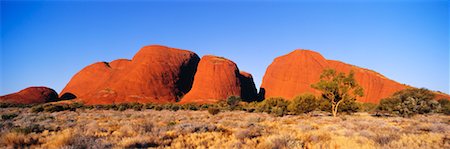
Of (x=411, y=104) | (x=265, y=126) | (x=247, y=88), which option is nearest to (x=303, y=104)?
(x=411, y=104)

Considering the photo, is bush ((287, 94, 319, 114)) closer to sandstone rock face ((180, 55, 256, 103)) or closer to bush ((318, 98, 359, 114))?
bush ((318, 98, 359, 114))

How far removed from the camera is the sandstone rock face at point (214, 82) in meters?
58.4

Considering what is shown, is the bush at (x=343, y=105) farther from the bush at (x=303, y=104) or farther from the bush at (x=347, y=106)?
the bush at (x=303, y=104)

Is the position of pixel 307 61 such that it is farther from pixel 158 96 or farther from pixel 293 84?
pixel 158 96

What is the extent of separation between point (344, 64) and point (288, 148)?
6572 centimetres

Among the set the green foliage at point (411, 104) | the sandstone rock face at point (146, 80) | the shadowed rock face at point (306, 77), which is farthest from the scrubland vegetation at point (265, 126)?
the sandstone rock face at point (146, 80)

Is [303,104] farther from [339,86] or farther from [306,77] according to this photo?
[306,77]

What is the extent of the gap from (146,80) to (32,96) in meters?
30.0

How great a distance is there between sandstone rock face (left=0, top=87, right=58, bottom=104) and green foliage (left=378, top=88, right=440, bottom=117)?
238ft

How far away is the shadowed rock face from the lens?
60.0 metres

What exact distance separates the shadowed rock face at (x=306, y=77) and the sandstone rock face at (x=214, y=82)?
28.7ft

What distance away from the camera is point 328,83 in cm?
2039

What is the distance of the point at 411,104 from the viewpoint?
66.9ft

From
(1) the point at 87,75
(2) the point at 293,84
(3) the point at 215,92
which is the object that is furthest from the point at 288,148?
(1) the point at 87,75
